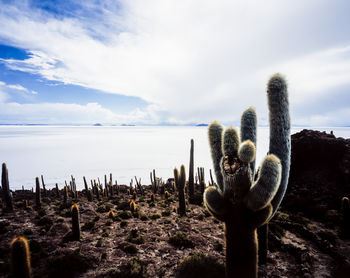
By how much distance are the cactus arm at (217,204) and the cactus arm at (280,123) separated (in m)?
1.11

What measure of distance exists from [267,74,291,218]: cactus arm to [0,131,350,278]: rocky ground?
445cm

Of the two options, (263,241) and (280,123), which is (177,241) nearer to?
(263,241)

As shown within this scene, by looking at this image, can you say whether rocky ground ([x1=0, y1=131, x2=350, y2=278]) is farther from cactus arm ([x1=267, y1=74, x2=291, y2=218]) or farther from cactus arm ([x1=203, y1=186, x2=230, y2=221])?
cactus arm ([x1=267, y1=74, x2=291, y2=218])

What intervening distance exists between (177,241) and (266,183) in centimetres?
752

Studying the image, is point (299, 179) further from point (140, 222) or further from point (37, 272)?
point (37, 272)

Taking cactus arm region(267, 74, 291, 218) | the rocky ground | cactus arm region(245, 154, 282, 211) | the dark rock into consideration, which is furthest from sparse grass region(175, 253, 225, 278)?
the dark rock

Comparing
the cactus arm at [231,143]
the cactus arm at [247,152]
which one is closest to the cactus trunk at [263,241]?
the cactus arm at [231,143]

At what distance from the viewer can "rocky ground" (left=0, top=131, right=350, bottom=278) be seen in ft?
24.5

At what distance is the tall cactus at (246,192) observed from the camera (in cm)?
396

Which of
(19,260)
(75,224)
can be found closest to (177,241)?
(75,224)

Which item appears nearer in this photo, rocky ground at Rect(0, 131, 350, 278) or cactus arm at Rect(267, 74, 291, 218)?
cactus arm at Rect(267, 74, 291, 218)

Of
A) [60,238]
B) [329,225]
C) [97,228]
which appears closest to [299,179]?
[329,225]

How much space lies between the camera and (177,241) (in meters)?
9.62

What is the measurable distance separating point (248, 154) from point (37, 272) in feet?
30.0
